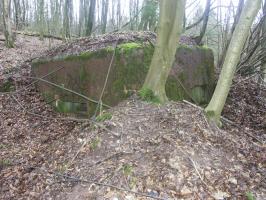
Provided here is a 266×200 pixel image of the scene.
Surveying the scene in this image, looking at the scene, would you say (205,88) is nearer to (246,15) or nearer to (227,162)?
(246,15)

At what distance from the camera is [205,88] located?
786cm

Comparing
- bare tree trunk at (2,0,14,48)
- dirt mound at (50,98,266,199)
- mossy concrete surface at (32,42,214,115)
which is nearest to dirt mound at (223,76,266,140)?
mossy concrete surface at (32,42,214,115)

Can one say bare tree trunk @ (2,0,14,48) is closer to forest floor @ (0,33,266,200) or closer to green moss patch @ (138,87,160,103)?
forest floor @ (0,33,266,200)

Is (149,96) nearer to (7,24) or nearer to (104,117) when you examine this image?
(104,117)

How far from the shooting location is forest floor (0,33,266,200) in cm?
418

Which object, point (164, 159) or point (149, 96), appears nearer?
point (164, 159)

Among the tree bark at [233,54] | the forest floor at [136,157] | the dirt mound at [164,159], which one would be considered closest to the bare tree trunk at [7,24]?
the forest floor at [136,157]

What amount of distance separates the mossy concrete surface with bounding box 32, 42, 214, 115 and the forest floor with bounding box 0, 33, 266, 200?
0.52 metres

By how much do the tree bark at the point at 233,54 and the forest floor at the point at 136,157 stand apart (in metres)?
0.31

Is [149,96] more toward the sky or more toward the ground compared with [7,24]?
more toward the ground

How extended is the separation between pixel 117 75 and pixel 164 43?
4.20ft

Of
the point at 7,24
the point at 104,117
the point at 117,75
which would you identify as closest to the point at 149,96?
the point at 117,75

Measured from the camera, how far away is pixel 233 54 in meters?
5.63

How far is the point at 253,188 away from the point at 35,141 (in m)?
4.15
